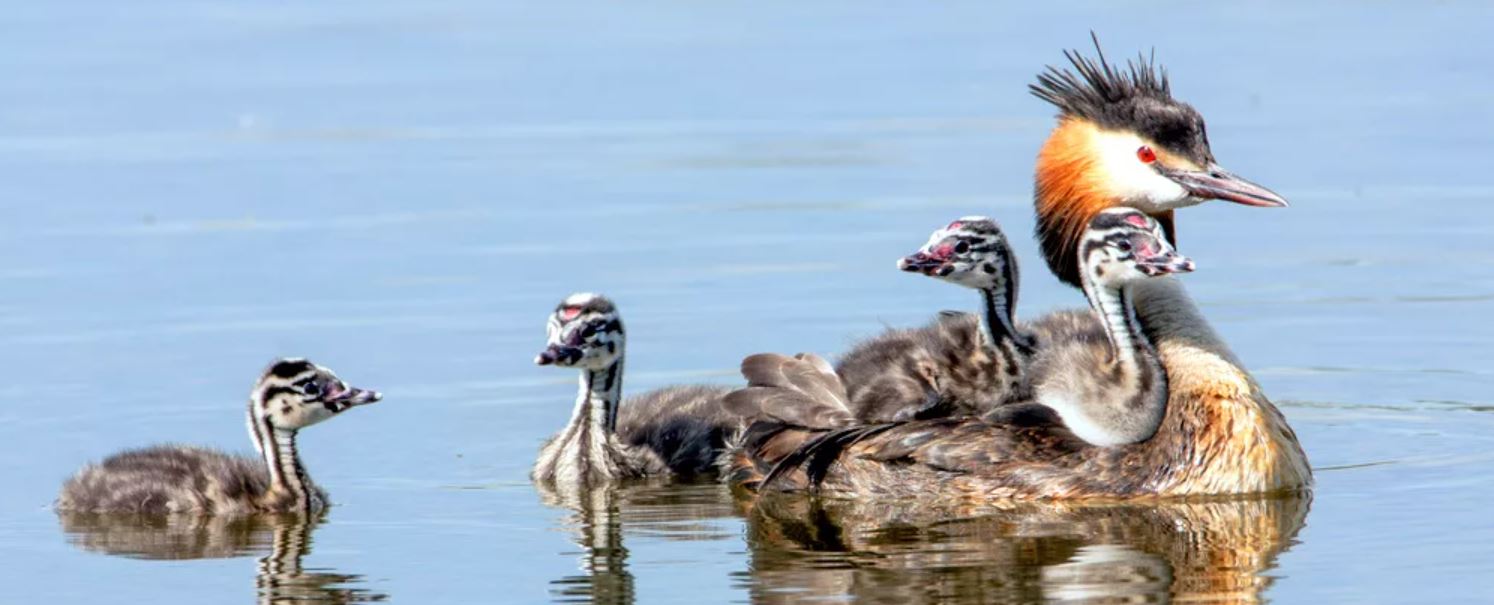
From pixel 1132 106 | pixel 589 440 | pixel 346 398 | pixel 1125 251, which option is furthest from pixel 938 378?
pixel 346 398

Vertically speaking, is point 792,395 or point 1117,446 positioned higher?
point 792,395

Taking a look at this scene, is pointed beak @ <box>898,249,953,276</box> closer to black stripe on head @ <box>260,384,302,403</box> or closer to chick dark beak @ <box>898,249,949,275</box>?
chick dark beak @ <box>898,249,949,275</box>

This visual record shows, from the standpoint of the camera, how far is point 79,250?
1592 cm

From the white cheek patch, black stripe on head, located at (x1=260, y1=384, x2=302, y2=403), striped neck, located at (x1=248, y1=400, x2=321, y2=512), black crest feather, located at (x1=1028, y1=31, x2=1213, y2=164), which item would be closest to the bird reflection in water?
striped neck, located at (x1=248, y1=400, x2=321, y2=512)

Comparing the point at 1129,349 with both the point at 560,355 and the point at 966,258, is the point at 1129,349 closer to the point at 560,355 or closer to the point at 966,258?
the point at 966,258

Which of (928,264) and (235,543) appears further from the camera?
(928,264)

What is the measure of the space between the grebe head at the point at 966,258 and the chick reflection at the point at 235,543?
249 centimetres

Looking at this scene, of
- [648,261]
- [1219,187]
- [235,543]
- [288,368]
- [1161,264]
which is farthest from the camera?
[648,261]

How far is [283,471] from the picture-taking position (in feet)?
36.4

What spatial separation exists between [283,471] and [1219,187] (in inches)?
144

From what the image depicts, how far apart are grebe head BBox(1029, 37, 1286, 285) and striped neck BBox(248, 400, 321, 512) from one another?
2.99 metres

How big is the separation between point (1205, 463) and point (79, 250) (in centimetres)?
731

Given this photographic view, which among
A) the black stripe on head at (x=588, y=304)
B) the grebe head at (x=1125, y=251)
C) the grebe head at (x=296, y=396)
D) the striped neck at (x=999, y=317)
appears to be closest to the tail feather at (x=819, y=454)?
the striped neck at (x=999, y=317)

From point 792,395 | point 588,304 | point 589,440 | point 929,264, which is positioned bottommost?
point 589,440
